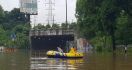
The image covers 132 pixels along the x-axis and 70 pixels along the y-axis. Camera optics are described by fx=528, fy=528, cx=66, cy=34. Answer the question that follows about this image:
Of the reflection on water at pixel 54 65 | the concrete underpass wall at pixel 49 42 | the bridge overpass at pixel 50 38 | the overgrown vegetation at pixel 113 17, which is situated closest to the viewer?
the reflection on water at pixel 54 65

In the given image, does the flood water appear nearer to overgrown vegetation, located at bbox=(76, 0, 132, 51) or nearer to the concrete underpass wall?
overgrown vegetation, located at bbox=(76, 0, 132, 51)

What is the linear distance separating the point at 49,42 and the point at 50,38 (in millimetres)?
4868

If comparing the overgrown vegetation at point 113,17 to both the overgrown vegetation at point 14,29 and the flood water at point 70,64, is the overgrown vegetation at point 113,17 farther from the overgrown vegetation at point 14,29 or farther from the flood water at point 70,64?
the overgrown vegetation at point 14,29

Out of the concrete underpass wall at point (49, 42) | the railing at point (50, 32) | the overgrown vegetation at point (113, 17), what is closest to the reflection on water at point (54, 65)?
the overgrown vegetation at point (113, 17)

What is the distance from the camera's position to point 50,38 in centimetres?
12238

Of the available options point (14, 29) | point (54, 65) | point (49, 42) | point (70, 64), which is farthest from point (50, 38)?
point (54, 65)

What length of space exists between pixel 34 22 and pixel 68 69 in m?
110

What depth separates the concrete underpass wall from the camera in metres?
119

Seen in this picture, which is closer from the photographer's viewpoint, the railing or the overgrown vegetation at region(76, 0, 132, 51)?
the overgrown vegetation at region(76, 0, 132, 51)

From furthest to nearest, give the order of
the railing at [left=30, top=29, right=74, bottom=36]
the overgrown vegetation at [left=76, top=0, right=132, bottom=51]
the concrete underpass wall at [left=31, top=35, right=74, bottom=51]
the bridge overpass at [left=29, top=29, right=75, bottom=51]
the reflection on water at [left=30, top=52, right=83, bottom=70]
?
1. the concrete underpass wall at [left=31, top=35, right=74, bottom=51]
2. the bridge overpass at [left=29, top=29, right=75, bottom=51]
3. the railing at [left=30, top=29, right=74, bottom=36]
4. the overgrown vegetation at [left=76, top=0, right=132, bottom=51]
5. the reflection on water at [left=30, top=52, right=83, bottom=70]

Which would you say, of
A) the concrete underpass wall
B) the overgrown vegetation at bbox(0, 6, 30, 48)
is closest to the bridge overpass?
the concrete underpass wall

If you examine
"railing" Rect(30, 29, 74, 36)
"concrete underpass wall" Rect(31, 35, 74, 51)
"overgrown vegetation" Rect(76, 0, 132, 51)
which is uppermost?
"overgrown vegetation" Rect(76, 0, 132, 51)

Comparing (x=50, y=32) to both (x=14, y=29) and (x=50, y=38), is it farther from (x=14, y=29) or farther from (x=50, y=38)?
(x=14, y=29)

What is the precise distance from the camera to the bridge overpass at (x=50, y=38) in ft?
372
